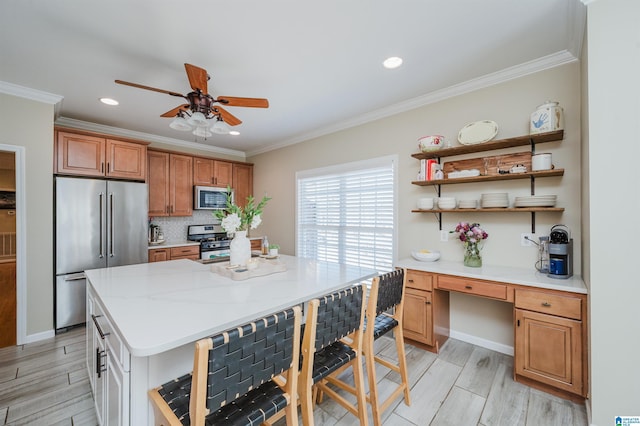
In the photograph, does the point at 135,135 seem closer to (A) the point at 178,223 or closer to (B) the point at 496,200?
(A) the point at 178,223

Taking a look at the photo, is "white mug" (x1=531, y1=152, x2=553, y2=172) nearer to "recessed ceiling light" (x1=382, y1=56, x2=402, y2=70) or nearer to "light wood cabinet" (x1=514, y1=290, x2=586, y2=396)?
"light wood cabinet" (x1=514, y1=290, x2=586, y2=396)

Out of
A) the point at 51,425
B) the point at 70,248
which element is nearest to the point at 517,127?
the point at 51,425

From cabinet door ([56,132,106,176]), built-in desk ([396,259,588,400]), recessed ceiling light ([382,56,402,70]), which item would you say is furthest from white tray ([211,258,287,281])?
cabinet door ([56,132,106,176])

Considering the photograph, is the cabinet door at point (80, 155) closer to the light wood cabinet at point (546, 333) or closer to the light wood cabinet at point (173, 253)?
the light wood cabinet at point (173, 253)

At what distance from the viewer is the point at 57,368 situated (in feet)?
7.85

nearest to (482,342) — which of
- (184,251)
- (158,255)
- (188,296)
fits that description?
(188,296)

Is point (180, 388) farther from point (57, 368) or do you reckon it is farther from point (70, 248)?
point (70, 248)

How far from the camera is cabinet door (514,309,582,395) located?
186 cm

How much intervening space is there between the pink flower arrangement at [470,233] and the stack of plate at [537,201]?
0.38 metres

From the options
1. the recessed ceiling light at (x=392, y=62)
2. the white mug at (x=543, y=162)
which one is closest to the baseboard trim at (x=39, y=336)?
the recessed ceiling light at (x=392, y=62)

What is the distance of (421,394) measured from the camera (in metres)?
2.01

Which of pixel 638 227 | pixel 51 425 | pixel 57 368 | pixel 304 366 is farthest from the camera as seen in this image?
pixel 57 368

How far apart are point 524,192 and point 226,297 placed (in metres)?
2.63

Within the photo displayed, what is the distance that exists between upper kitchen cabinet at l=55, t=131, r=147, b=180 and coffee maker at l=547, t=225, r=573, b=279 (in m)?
4.66
